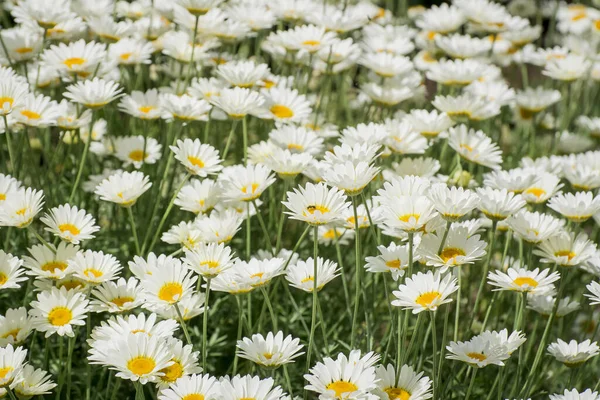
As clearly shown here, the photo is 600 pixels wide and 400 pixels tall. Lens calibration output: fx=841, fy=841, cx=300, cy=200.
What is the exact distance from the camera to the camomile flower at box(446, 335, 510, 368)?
179cm

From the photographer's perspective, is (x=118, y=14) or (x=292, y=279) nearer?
(x=292, y=279)

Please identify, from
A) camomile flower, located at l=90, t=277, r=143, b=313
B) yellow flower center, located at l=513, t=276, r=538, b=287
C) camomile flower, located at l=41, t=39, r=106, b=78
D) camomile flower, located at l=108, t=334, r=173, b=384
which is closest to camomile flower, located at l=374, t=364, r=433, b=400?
yellow flower center, located at l=513, t=276, r=538, b=287

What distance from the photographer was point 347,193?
1.90 m

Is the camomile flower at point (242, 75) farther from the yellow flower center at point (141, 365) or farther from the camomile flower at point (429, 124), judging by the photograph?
the yellow flower center at point (141, 365)

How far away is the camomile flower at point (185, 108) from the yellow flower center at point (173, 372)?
3.15 feet

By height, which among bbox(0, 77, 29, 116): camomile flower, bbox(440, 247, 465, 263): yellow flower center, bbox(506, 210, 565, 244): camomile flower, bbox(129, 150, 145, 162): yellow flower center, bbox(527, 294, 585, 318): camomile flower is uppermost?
bbox(0, 77, 29, 116): camomile flower

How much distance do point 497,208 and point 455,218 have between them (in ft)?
0.82

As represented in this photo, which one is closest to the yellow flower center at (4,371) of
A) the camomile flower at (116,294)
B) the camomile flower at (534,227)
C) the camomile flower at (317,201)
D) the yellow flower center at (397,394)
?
the camomile flower at (116,294)

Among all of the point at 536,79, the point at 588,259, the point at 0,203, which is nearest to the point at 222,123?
the point at 0,203

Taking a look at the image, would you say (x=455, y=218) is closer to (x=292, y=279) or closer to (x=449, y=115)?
(x=292, y=279)

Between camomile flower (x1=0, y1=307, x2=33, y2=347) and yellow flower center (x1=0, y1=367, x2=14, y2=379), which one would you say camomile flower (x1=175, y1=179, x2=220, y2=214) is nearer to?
camomile flower (x1=0, y1=307, x2=33, y2=347)

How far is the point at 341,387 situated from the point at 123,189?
87cm

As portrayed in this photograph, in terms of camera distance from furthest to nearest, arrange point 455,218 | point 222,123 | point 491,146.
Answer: point 222,123 < point 491,146 < point 455,218

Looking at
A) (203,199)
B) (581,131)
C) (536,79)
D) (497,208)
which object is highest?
(497,208)
